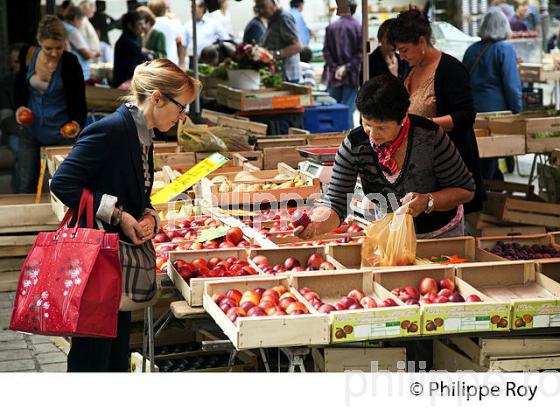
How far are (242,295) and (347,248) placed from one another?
749 mm

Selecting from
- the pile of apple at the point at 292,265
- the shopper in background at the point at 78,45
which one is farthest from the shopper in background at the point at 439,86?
the shopper in background at the point at 78,45

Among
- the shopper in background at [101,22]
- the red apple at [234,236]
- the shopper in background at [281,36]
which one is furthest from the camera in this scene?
the shopper in background at [101,22]

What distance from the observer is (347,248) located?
443 cm

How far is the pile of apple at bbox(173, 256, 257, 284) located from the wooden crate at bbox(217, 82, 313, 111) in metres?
5.44

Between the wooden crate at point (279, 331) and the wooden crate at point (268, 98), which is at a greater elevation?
the wooden crate at point (268, 98)

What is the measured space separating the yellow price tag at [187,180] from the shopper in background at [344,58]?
6748 millimetres

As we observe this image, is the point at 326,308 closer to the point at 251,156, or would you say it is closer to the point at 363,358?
the point at 363,358

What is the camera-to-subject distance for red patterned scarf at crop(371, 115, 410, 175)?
421 cm

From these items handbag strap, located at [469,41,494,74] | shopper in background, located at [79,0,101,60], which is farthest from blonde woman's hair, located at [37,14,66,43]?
shopper in background, located at [79,0,101,60]

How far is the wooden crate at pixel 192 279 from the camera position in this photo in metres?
3.90

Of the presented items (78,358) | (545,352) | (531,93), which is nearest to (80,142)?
(78,358)

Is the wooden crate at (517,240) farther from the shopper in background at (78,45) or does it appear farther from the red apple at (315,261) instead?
the shopper in background at (78,45)

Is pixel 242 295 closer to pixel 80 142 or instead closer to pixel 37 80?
pixel 80 142
